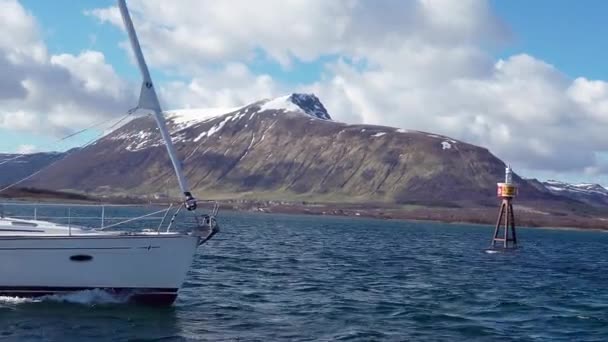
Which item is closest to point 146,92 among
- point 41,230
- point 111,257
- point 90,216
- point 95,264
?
point 111,257

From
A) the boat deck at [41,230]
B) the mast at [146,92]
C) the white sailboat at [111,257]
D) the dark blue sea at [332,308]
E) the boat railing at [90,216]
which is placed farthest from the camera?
the boat railing at [90,216]

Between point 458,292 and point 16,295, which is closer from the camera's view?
point 16,295

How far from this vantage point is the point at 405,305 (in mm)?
32094

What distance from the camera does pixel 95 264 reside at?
27.7 meters

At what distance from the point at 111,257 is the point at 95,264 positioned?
23.8 inches

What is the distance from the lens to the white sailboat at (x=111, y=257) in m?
27.2

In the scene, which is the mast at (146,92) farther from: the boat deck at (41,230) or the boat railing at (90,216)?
the boat deck at (41,230)

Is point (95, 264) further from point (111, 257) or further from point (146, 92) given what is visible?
point (146, 92)

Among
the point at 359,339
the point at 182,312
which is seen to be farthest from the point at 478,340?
the point at 182,312

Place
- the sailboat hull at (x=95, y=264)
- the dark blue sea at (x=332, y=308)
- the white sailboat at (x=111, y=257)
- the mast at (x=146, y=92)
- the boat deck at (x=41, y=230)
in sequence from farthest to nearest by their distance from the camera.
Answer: the boat deck at (x=41, y=230), the sailboat hull at (x=95, y=264), the white sailboat at (x=111, y=257), the mast at (x=146, y=92), the dark blue sea at (x=332, y=308)

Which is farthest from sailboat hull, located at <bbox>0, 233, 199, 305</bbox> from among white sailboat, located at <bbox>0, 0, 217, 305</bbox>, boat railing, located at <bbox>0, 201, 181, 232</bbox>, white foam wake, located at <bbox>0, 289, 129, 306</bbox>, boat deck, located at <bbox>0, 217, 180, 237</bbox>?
boat railing, located at <bbox>0, 201, 181, 232</bbox>

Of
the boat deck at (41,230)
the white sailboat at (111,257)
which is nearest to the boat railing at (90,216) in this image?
the boat deck at (41,230)

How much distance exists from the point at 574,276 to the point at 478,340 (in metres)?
27.8

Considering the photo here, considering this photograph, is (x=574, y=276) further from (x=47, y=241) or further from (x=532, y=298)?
(x=47, y=241)
